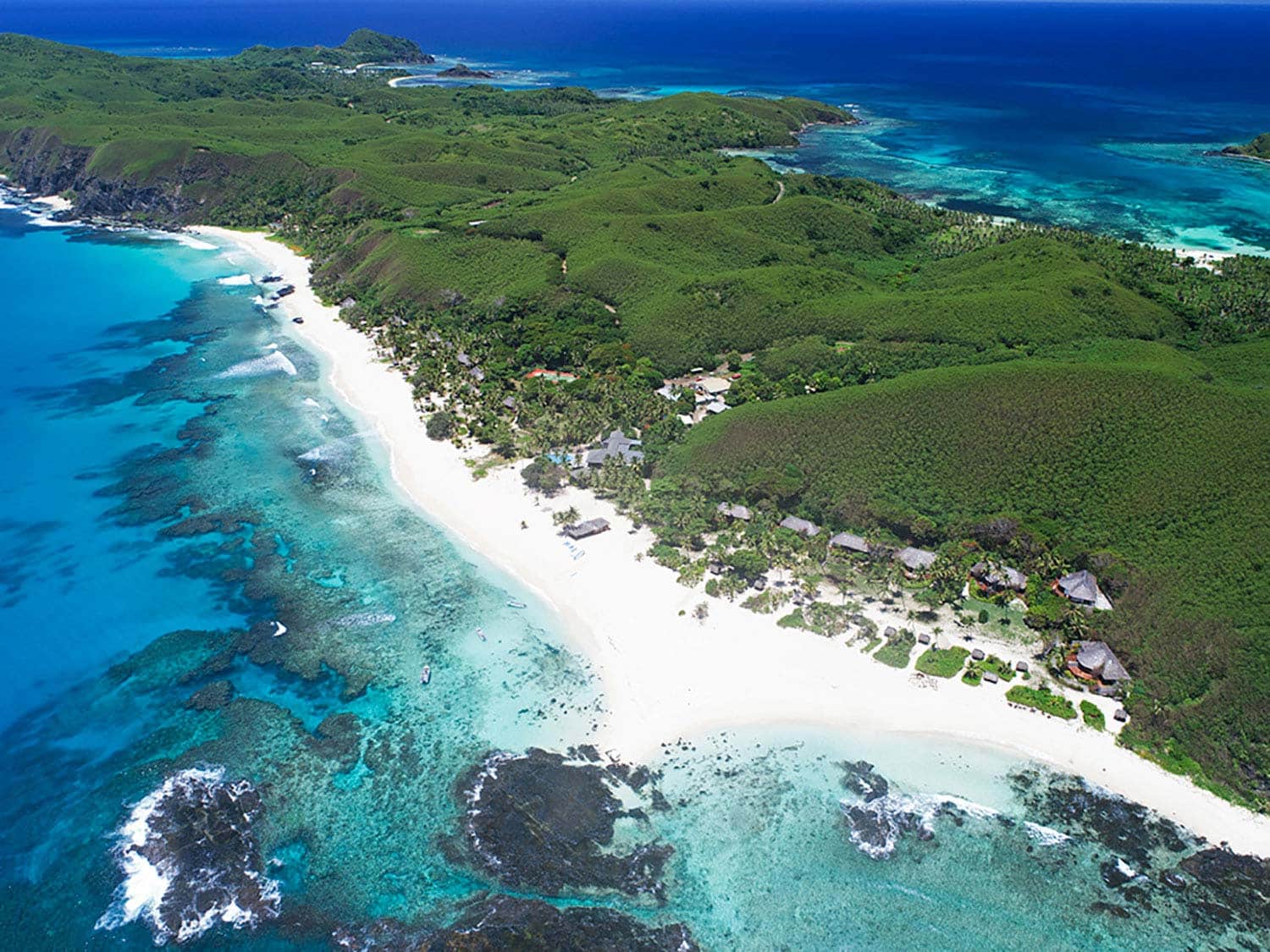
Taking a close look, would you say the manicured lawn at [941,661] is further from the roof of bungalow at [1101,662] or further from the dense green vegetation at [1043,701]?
the roof of bungalow at [1101,662]

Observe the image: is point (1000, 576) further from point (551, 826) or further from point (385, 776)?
point (385, 776)

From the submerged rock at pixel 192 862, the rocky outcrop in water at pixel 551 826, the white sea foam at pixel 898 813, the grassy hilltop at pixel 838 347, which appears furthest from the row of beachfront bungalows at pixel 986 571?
the submerged rock at pixel 192 862

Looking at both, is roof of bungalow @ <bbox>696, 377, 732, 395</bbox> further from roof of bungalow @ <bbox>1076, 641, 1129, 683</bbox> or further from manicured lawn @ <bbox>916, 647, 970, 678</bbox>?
roof of bungalow @ <bbox>1076, 641, 1129, 683</bbox>

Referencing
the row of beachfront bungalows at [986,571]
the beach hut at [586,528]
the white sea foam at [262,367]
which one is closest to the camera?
the row of beachfront bungalows at [986,571]

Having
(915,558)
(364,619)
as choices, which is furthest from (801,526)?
(364,619)

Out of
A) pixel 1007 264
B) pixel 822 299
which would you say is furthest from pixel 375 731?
pixel 1007 264

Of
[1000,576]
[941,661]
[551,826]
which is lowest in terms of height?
[551,826]

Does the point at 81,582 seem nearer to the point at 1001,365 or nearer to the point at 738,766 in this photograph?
the point at 738,766
